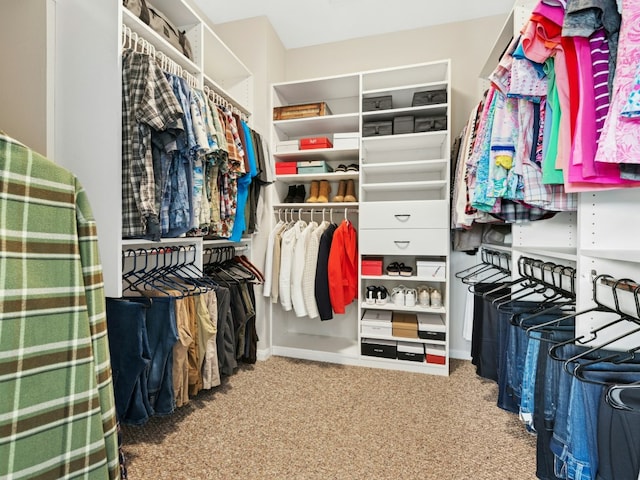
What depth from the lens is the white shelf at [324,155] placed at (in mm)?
2605

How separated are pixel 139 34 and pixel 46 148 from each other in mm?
712

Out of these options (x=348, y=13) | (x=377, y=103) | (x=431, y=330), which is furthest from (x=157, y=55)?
(x=431, y=330)

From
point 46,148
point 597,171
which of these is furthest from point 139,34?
point 597,171

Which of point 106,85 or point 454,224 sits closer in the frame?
point 106,85

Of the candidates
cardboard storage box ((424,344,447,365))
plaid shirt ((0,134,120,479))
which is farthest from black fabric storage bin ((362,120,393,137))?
plaid shirt ((0,134,120,479))

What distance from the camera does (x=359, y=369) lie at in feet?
8.03

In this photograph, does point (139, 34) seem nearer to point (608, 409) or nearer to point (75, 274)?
point (75, 274)

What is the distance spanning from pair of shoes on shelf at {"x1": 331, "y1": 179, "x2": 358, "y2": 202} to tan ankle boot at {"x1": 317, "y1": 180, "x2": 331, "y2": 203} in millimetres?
75

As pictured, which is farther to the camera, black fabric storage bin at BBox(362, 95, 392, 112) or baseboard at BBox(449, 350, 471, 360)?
baseboard at BBox(449, 350, 471, 360)

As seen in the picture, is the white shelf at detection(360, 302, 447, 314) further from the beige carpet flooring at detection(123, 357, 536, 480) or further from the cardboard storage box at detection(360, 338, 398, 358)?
the beige carpet flooring at detection(123, 357, 536, 480)

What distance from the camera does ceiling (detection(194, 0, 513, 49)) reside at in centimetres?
249

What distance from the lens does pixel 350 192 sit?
2.68 metres

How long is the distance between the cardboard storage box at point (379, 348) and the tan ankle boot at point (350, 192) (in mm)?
1103

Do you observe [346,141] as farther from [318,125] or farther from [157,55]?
[157,55]
